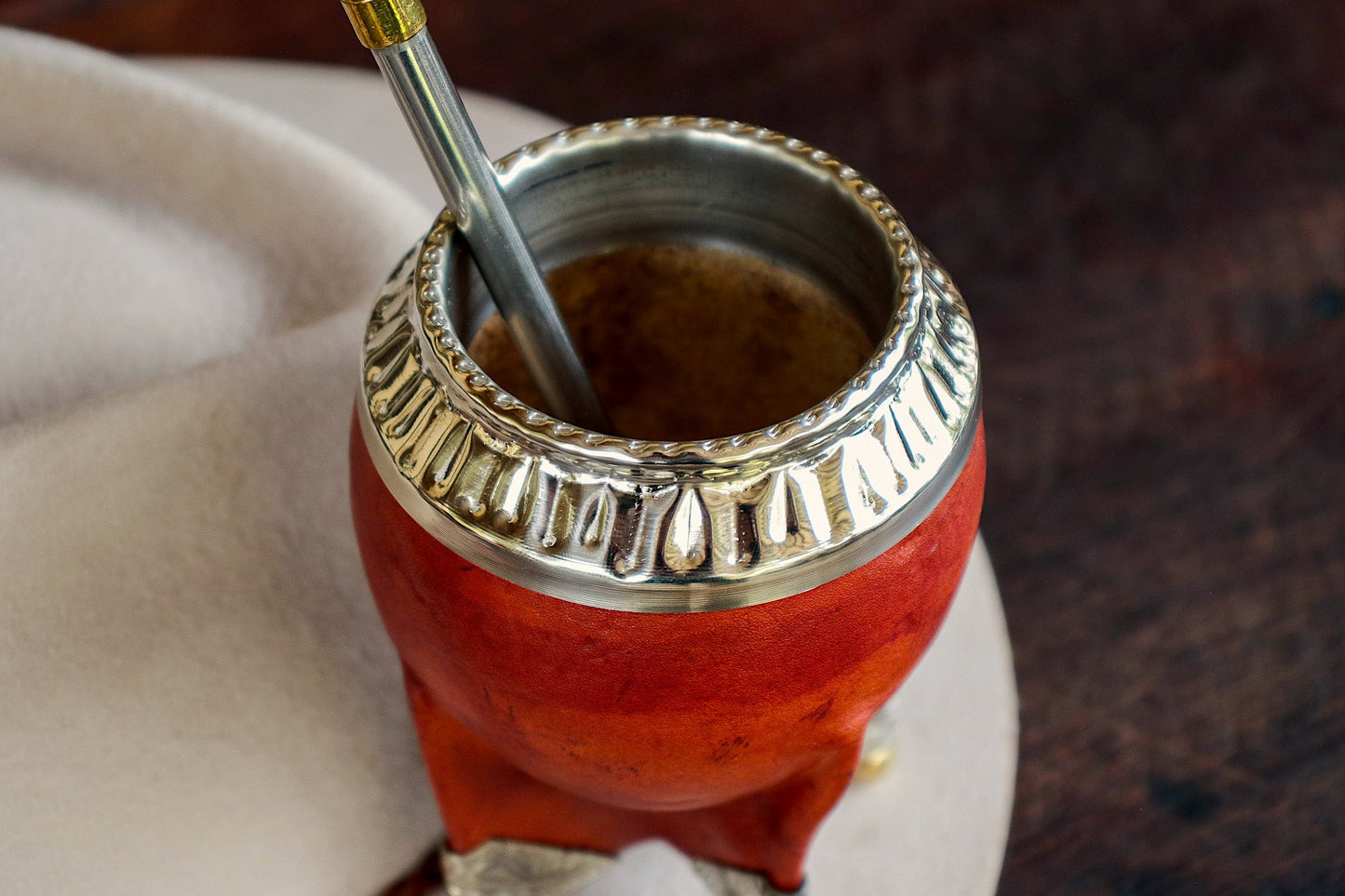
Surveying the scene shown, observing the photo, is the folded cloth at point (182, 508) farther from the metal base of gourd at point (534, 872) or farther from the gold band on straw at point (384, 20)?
the gold band on straw at point (384, 20)

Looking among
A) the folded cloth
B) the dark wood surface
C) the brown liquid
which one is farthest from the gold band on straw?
the dark wood surface

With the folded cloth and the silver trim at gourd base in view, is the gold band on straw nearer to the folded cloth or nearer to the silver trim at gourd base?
the silver trim at gourd base

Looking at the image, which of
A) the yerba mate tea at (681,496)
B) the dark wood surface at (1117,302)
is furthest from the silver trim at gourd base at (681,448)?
the dark wood surface at (1117,302)

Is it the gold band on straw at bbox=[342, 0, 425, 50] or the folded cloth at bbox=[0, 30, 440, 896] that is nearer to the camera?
the gold band on straw at bbox=[342, 0, 425, 50]

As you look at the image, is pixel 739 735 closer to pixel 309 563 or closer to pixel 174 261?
pixel 309 563

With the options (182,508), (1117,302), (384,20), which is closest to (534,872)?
(182,508)

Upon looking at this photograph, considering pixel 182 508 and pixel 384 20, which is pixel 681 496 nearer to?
pixel 384 20
